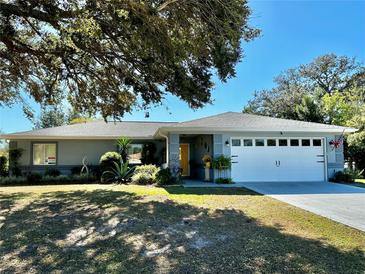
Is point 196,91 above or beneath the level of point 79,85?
beneath

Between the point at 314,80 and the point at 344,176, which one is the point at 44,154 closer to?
the point at 344,176

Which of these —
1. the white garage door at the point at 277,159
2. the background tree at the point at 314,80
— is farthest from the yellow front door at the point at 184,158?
the background tree at the point at 314,80

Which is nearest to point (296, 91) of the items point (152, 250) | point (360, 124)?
point (360, 124)

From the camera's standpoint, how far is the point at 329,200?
10281 millimetres

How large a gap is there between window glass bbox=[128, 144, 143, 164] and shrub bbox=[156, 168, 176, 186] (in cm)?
592

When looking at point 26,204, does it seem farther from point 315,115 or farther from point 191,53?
point 315,115

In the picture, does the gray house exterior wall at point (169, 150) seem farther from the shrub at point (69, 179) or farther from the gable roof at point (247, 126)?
the shrub at point (69, 179)

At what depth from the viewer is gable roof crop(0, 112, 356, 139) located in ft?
50.8

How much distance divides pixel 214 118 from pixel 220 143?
7.66ft

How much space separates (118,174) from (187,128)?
4.71 m

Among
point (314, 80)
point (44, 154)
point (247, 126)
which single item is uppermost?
point (314, 80)

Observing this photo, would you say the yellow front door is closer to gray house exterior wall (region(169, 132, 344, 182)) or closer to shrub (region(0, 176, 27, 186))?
gray house exterior wall (region(169, 132, 344, 182))

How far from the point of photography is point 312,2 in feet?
37.1

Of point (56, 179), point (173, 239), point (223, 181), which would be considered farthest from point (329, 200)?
point (56, 179)
